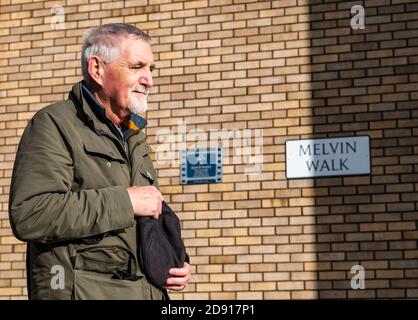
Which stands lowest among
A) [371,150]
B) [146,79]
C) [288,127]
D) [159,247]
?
[159,247]

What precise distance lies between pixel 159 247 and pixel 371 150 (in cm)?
398

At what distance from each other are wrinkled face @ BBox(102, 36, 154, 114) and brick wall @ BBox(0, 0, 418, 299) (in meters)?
3.79

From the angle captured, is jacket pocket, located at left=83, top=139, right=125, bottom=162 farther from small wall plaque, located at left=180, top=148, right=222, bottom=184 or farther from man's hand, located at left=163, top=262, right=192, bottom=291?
small wall plaque, located at left=180, top=148, right=222, bottom=184

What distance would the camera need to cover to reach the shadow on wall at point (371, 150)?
584 centimetres

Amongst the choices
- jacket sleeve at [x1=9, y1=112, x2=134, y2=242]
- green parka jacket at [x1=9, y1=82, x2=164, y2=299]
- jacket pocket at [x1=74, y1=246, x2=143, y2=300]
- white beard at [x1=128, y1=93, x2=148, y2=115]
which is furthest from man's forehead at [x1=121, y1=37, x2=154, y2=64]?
jacket pocket at [x1=74, y1=246, x2=143, y2=300]

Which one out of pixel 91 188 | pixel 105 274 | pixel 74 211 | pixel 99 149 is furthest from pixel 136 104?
pixel 105 274

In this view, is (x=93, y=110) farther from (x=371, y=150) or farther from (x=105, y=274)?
(x=371, y=150)

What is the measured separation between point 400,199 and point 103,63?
13.0 feet

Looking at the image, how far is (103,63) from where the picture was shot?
Result: 2.48 m

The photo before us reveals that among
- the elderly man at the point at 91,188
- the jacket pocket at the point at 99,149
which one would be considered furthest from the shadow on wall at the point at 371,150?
the jacket pocket at the point at 99,149

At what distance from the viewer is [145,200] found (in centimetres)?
231

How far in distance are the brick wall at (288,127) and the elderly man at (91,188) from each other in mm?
3659

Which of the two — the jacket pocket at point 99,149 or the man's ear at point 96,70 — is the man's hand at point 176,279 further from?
the man's ear at point 96,70

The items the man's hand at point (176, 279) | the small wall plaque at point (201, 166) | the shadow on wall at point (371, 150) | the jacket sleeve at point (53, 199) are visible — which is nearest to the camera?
the jacket sleeve at point (53, 199)
